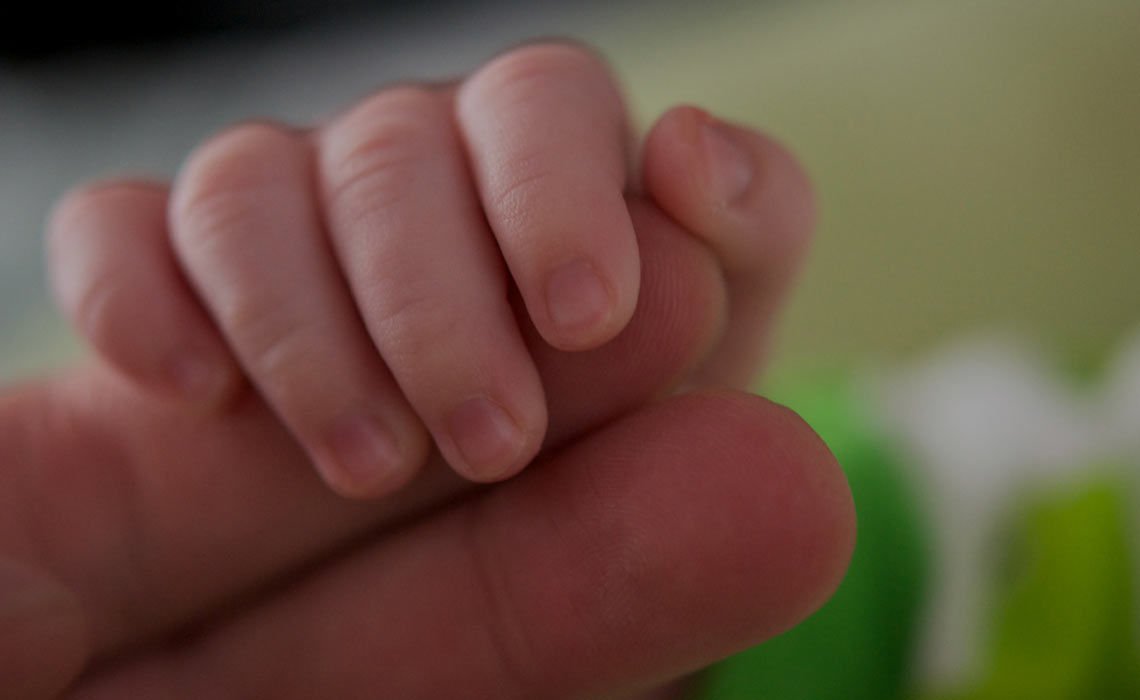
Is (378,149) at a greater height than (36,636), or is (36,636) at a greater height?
(378,149)

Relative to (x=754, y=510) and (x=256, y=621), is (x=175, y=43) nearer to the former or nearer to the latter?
(x=256, y=621)

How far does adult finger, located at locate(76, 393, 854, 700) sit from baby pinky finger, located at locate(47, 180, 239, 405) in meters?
0.10

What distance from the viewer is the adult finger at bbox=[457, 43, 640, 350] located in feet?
1.24

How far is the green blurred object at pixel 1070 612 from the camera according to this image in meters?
0.58

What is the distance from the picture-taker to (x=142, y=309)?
465 millimetres

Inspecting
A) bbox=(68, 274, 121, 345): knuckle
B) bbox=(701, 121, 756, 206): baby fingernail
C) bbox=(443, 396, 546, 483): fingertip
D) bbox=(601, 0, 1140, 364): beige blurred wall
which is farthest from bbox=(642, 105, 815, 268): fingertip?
bbox=(601, 0, 1140, 364): beige blurred wall

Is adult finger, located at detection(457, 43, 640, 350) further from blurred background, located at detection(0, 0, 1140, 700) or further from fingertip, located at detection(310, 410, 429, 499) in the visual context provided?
blurred background, located at detection(0, 0, 1140, 700)

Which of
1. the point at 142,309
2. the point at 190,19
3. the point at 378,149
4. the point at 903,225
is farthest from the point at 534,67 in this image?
the point at 190,19

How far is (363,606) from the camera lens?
440mm

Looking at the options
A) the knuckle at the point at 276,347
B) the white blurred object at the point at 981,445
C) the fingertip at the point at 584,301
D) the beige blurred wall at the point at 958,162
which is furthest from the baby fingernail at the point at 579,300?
the beige blurred wall at the point at 958,162

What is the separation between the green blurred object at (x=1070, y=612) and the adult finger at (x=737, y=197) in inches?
9.0

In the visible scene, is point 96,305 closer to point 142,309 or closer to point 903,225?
point 142,309

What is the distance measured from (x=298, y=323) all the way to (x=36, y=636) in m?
0.15

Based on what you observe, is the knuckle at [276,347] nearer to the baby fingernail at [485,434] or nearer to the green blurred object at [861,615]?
the baby fingernail at [485,434]
